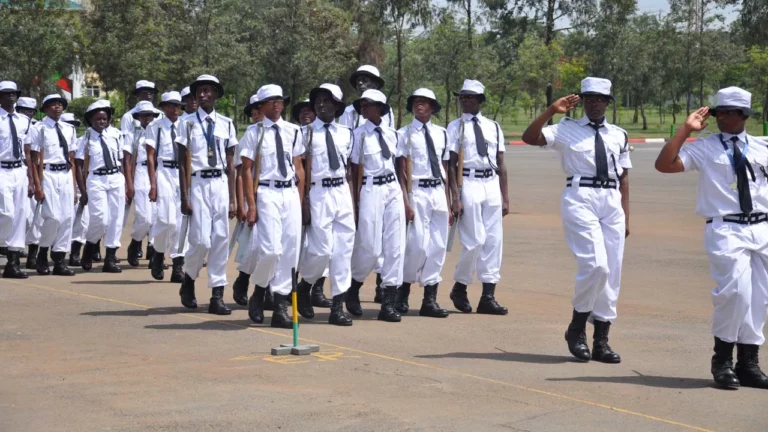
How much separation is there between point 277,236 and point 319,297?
1.84m

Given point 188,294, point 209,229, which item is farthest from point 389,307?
point 188,294

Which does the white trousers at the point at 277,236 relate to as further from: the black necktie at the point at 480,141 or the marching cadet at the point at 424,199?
the black necktie at the point at 480,141

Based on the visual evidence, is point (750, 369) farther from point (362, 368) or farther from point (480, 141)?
point (480, 141)

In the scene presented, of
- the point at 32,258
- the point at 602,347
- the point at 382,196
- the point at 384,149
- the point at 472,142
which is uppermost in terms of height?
the point at 472,142

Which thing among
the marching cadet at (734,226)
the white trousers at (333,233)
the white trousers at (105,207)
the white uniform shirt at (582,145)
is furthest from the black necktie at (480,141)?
the white trousers at (105,207)

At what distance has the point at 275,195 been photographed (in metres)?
11.3

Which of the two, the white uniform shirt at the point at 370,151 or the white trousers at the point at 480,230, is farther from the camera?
the white trousers at the point at 480,230

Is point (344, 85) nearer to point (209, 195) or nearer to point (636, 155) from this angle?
point (636, 155)

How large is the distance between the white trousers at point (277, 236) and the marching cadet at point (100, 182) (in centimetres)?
533

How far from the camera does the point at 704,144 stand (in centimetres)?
900

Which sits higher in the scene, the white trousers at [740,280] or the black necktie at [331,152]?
the black necktie at [331,152]

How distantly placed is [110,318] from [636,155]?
35402 millimetres

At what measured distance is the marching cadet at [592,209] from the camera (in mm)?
→ 9625

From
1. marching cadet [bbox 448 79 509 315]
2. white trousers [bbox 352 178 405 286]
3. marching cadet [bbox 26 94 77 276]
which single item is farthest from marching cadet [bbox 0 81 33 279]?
marching cadet [bbox 448 79 509 315]
